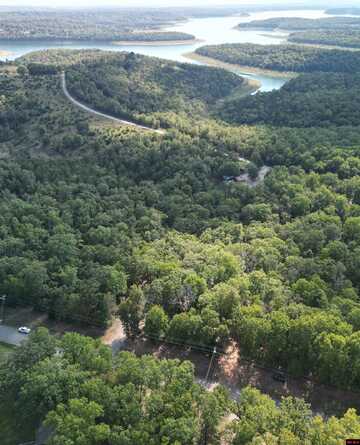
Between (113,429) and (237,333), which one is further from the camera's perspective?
(237,333)

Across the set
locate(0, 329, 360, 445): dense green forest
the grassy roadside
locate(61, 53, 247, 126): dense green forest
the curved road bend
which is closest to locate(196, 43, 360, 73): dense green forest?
locate(61, 53, 247, 126): dense green forest

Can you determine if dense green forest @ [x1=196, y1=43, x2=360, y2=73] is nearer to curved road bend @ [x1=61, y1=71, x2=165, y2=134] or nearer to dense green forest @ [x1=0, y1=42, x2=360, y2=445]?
dense green forest @ [x1=0, y1=42, x2=360, y2=445]

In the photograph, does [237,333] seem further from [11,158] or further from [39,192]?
[11,158]

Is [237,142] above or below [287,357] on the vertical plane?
above

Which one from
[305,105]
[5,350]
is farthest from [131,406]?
[305,105]

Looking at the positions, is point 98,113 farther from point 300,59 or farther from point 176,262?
point 300,59

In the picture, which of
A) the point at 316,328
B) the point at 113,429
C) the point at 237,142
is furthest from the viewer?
the point at 237,142

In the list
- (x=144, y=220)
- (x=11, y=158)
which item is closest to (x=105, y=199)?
(x=144, y=220)
